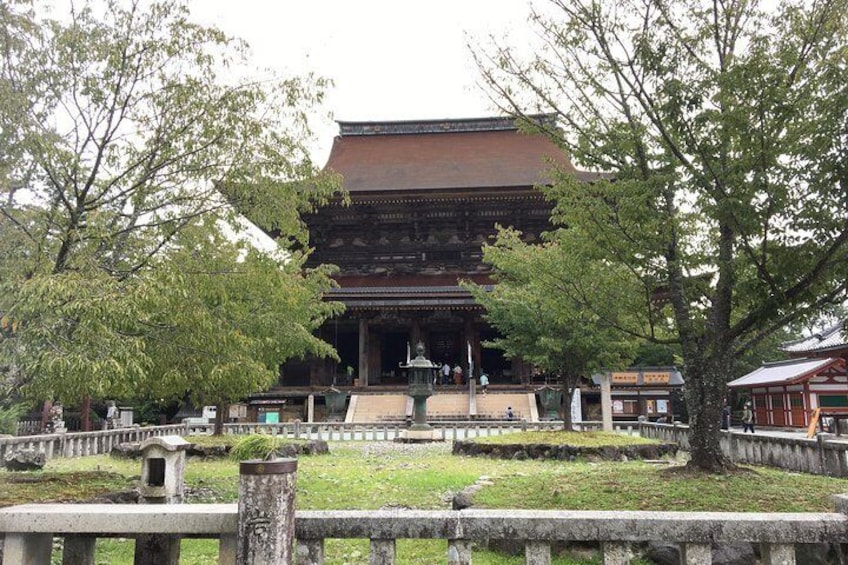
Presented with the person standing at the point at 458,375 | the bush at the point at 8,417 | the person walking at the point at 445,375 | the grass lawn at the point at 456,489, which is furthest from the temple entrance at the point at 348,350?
the grass lawn at the point at 456,489

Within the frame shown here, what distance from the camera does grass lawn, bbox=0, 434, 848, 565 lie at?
19.7 ft

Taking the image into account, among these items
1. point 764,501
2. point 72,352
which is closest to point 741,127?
point 764,501

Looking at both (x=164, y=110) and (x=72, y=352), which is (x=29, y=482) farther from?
(x=164, y=110)

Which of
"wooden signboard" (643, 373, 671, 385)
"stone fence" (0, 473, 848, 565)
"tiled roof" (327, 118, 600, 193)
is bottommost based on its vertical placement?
"stone fence" (0, 473, 848, 565)

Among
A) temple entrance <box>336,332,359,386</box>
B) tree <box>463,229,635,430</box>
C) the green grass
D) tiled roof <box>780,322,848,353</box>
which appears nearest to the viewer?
the green grass

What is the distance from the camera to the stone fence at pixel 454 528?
366 cm

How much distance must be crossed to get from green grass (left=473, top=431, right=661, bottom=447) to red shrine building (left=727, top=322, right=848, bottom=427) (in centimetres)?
1189

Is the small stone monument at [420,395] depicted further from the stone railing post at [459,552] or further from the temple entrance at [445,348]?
the stone railing post at [459,552]

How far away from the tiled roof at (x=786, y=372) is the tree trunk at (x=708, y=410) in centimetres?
1959

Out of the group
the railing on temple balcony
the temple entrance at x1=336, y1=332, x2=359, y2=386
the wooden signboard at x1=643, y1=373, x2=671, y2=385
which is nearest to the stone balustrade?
the railing on temple balcony

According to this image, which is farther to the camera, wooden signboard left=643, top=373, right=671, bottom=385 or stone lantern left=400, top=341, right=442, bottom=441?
wooden signboard left=643, top=373, right=671, bottom=385

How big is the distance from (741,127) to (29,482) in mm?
9708

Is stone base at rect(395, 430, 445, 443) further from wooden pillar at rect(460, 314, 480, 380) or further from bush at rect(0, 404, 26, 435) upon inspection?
bush at rect(0, 404, 26, 435)

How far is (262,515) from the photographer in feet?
11.5
